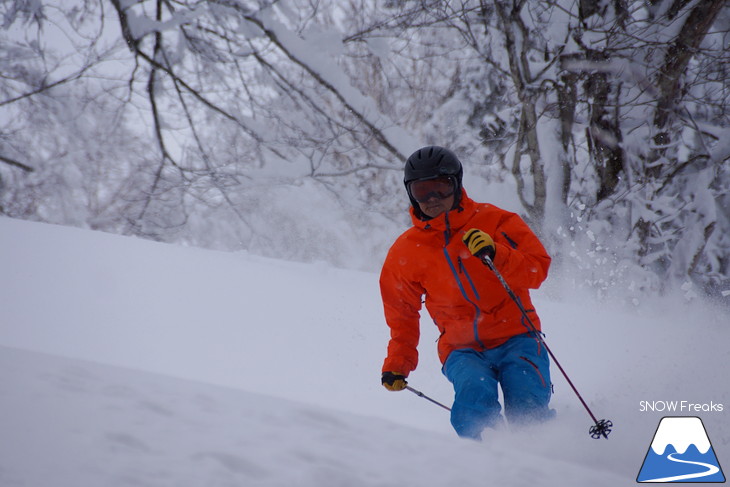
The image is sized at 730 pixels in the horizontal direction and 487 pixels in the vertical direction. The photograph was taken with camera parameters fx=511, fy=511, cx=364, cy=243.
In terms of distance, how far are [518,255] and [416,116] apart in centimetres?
1030

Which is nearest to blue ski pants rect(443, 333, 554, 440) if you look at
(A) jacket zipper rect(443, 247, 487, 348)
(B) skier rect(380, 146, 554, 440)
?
(B) skier rect(380, 146, 554, 440)

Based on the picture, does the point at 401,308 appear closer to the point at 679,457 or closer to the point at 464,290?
the point at 464,290

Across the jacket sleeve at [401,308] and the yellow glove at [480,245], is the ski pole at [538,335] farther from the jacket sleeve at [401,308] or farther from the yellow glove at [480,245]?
the jacket sleeve at [401,308]

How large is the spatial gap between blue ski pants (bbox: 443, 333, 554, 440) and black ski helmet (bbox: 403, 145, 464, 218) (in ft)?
2.59

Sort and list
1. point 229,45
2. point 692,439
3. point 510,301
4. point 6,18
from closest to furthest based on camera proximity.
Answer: point 692,439 → point 510,301 → point 6,18 → point 229,45

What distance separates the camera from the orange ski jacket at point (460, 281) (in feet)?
8.39

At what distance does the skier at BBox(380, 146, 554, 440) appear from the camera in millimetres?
2381

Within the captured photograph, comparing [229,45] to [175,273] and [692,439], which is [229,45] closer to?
[175,273]

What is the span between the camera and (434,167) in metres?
2.68

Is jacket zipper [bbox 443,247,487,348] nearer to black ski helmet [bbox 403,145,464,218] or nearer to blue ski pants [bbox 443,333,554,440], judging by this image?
blue ski pants [bbox 443,333,554,440]

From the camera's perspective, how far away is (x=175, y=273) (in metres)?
4.57

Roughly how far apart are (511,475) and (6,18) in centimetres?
977

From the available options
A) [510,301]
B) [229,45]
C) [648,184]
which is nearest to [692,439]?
[510,301]

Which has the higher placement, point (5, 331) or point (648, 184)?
point (648, 184)
